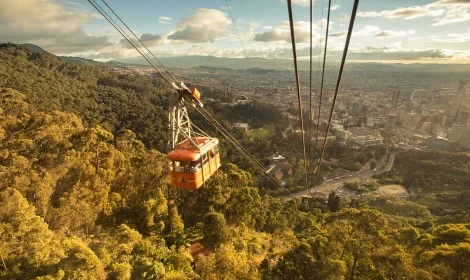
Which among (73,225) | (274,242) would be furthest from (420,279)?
(73,225)

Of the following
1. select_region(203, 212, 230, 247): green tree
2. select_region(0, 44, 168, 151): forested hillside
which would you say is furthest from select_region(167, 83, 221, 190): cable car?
select_region(0, 44, 168, 151): forested hillside

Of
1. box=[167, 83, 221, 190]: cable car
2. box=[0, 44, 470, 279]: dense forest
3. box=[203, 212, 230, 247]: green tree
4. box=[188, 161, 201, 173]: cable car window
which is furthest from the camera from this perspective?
box=[203, 212, 230, 247]: green tree

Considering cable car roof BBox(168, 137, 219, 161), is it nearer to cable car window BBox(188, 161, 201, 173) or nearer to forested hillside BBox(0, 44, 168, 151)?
cable car window BBox(188, 161, 201, 173)

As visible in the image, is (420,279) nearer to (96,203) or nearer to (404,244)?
(404,244)

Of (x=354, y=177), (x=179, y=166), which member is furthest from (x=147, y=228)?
(x=354, y=177)

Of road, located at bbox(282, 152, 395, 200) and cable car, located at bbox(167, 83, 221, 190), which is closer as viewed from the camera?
cable car, located at bbox(167, 83, 221, 190)

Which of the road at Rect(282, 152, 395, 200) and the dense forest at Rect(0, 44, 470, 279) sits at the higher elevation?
the dense forest at Rect(0, 44, 470, 279)
